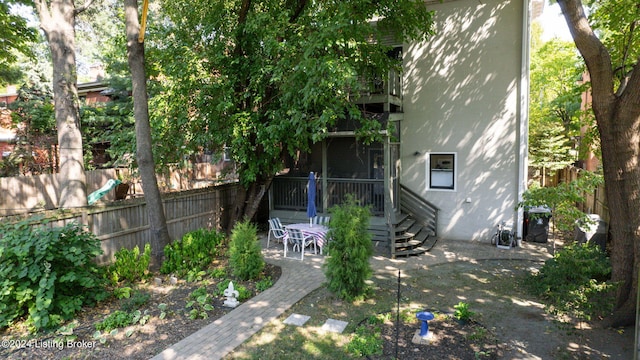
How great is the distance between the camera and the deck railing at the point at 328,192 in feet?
38.3

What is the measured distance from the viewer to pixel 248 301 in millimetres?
6996

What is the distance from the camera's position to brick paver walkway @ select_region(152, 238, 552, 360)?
17.4 ft

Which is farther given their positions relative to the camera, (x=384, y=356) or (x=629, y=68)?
(x=629, y=68)

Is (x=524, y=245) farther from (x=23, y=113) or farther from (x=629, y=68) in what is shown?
(x=23, y=113)

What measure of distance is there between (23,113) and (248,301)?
16.4 meters

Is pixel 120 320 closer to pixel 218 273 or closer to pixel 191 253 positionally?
pixel 218 273

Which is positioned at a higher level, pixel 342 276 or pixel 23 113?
pixel 23 113

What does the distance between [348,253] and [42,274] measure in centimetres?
490

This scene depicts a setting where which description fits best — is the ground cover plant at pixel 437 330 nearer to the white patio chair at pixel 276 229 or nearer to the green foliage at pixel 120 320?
the green foliage at pixel 120 320

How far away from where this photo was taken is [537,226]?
11.5m

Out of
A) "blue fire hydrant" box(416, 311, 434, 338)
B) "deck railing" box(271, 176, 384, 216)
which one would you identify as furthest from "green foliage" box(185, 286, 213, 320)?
"deck railing" box(271, 176, 384, 216)

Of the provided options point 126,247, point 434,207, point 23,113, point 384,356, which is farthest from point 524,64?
point 23,113

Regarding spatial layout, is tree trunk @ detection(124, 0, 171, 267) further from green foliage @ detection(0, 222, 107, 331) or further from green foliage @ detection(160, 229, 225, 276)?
green foliage @ detection(0, 222, 107, 331)

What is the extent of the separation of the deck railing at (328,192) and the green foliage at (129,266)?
17.9ft
